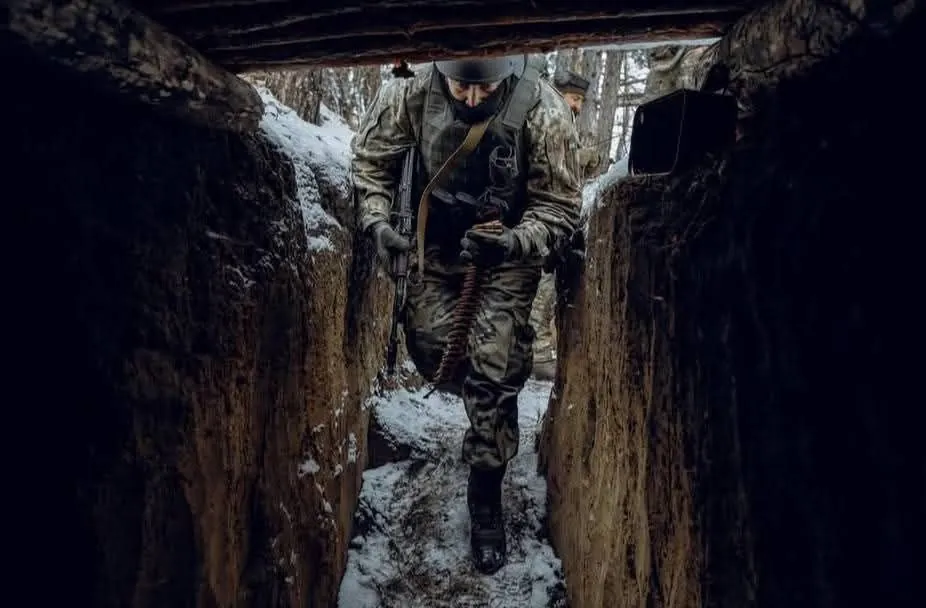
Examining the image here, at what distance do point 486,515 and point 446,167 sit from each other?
1915 millimetres

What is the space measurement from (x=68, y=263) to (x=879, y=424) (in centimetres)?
194

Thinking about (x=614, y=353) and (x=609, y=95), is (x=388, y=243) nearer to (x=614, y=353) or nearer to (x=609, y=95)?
(x=614, y=353)

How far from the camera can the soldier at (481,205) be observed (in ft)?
12.5

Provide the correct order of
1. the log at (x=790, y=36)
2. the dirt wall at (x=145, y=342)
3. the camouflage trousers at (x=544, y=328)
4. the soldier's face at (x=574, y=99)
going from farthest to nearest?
the soldier's face at (x=574, y=99), the camouflage trousers at (x=544, y=328), the dirt wall at (x=145, y=342), the log at (x=790, y=36)

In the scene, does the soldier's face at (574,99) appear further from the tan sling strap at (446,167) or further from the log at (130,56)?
the log at (130,56)

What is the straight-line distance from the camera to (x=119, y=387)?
6.51 ft

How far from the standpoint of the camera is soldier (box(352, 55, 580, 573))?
3801mm

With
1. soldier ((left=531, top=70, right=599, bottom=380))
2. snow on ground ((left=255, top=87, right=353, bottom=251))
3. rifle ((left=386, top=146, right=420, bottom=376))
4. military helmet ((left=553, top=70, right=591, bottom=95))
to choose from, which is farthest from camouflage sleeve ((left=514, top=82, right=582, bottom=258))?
military helmet ((left=553, top=70, right=591, bottom=95))

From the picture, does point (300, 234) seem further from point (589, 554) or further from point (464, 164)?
point (589, 554)

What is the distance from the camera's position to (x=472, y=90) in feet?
12.5

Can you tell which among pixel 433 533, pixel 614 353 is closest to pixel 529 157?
pixel 614 353

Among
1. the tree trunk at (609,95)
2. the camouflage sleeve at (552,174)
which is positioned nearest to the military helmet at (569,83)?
the tree trunk at (609,95)

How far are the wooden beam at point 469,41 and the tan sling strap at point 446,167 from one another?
1271 millimetres

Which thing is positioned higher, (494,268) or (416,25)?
(416,25)
